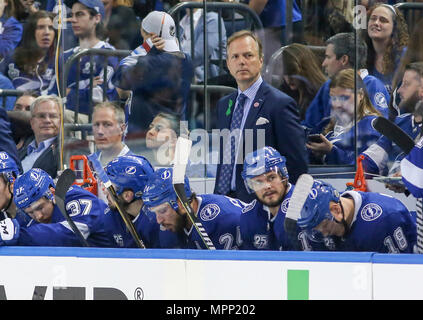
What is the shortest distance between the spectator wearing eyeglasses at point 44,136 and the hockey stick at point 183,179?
0.85m

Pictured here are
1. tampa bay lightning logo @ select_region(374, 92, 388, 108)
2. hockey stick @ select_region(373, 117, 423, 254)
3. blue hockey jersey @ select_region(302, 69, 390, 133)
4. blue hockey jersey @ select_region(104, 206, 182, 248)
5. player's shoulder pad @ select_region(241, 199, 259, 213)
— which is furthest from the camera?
blue hockey jersey @ select_region(104, 206, 182, 248)

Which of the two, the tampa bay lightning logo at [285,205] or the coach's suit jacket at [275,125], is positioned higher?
the coach's suit jacket at [275,125]

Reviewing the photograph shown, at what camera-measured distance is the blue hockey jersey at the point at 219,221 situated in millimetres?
5680

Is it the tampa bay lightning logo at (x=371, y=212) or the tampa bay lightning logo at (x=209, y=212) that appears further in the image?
the tampa bay lightning logo at (x=209, y=212)

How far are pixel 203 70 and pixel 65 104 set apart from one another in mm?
874

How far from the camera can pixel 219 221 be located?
226 inches

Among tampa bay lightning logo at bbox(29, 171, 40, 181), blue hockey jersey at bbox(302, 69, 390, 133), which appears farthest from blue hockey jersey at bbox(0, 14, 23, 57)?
blue hockey jersey at bbox(302, 69, 390, 133)

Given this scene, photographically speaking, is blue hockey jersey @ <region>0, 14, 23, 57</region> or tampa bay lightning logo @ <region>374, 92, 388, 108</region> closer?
tampa bay lightning logo @ <region>374, 92, 388, 108</region>

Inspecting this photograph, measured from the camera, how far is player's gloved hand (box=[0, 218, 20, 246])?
589 centimetres

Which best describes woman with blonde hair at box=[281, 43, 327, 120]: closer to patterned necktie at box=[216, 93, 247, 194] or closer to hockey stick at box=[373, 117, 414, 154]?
patterned necktie at box=[216, 93, 247, 194]

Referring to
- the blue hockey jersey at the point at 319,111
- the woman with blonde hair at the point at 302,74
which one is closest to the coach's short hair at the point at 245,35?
the woman with blonde hair at the point at 302,74

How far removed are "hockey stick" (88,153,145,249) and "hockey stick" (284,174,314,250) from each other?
0.87 meters

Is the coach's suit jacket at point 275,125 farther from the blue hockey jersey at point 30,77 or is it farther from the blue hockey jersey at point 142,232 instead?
the blue hockey jersey at point 30,77

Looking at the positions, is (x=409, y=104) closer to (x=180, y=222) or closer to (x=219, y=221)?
(x=219, y=221)
